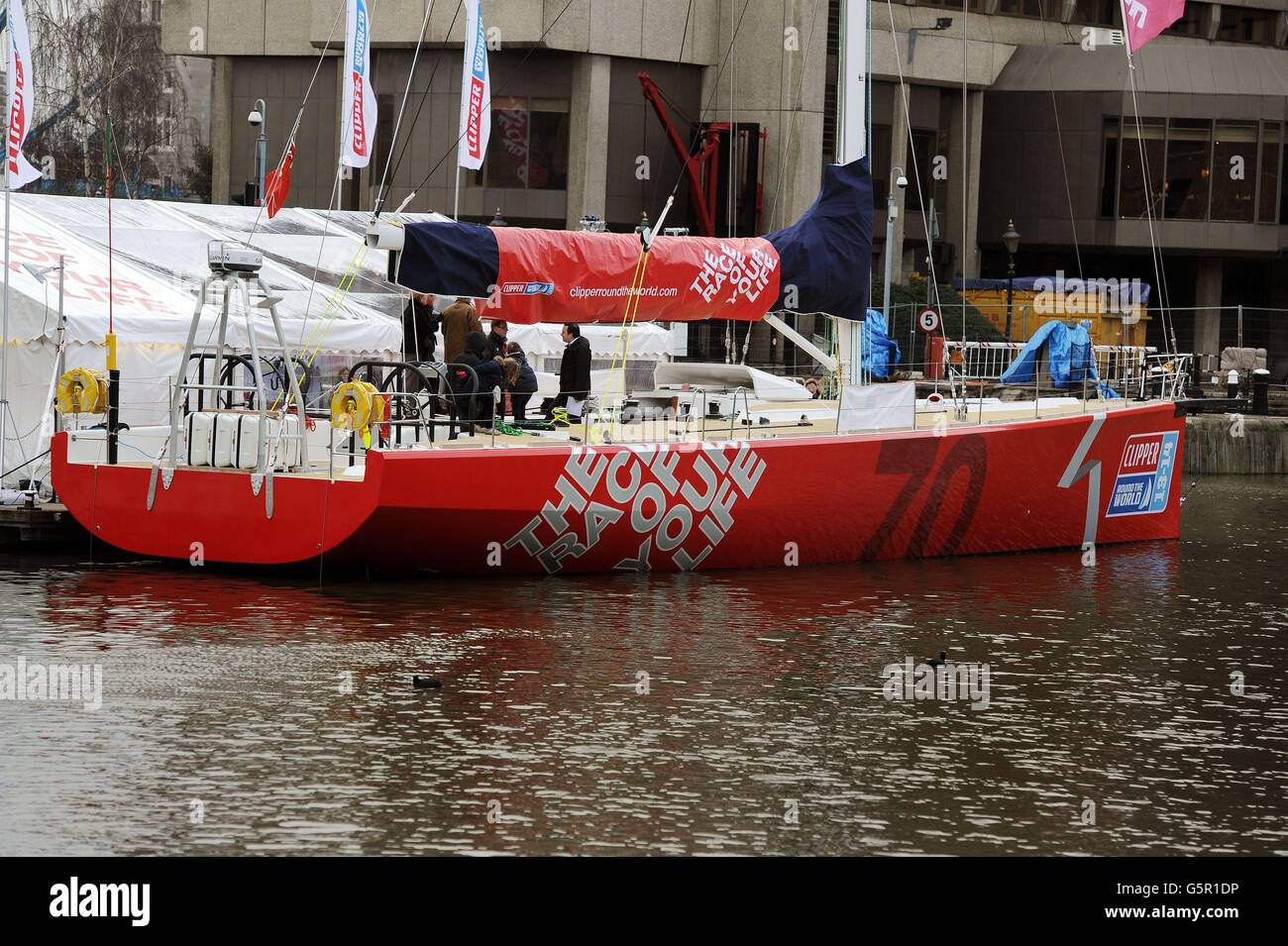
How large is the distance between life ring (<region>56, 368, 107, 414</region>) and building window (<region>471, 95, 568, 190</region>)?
2641cm

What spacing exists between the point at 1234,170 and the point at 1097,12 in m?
6.60

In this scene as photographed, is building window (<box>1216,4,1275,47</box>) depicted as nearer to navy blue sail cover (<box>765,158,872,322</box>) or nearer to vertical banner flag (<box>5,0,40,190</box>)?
navy blue sail cover (<box>765,158,872,322</box>)

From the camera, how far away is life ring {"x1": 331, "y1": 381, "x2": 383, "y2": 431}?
14.5 metres

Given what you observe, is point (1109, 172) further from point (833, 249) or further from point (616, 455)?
point (616, 455)

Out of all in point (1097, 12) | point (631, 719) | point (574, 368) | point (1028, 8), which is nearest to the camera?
point (631, 719)

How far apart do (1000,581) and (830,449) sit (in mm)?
2021

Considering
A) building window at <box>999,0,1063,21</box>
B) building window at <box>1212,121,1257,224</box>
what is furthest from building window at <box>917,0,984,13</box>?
building window at <box>1212,121,1257,224</box>

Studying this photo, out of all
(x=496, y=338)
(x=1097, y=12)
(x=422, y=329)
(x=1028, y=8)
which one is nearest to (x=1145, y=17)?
(x=496, y=338)

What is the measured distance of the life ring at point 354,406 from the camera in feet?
47.6

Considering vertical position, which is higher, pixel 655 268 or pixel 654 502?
pixel 655 268

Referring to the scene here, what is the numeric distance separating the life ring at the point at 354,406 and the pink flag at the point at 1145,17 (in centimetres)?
1046

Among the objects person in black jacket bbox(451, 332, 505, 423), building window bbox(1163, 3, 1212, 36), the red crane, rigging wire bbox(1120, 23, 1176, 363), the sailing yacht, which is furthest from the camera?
building window bbox(1163, 3, 1212, 36)

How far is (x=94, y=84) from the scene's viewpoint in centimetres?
5584

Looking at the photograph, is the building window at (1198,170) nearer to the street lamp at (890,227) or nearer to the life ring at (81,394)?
the street lamp at (890,227)
